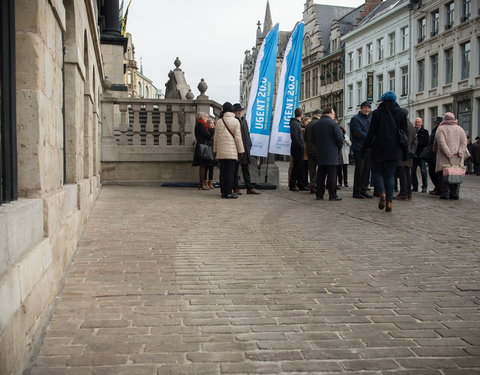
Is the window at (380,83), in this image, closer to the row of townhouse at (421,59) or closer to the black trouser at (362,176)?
the row of townhouse at (421,59)

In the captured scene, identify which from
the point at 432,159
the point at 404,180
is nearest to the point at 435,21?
the point at 432,159

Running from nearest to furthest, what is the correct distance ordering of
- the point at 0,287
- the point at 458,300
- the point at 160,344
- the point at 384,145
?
1. the point at 0,287
2. the point at 160,344
3. the point at 458,300
4. the point at 384,145

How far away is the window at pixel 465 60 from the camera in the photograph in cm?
3694

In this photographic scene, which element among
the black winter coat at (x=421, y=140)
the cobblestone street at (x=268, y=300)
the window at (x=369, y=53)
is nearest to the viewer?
the cobblestone street at (x=268, y=300)

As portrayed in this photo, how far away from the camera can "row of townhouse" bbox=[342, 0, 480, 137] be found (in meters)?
36.4

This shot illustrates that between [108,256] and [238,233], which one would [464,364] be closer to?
[108,256]

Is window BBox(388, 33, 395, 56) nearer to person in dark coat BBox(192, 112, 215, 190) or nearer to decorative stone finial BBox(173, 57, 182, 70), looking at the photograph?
decorative stone finial BBox(173, 57, 182, 70)

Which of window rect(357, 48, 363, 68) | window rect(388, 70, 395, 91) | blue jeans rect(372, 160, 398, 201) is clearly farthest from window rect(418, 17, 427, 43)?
blue jeans rect(372, 160, 398, 201)

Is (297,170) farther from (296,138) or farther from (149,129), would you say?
(149,129)

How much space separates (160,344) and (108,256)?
2698 millimetres

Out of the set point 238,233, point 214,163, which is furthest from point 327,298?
point 214,163

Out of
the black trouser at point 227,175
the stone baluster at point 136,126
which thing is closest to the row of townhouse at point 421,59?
the stone baluster at point 136,126

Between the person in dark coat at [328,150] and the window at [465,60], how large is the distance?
91.9 ft

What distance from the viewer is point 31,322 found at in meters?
3.19
